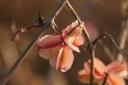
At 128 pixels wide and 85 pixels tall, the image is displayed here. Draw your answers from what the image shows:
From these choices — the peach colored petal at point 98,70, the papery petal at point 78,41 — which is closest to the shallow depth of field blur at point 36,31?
the peach colored petal at point 98,70

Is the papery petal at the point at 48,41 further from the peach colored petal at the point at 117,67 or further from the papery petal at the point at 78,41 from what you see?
the peach colored petal at the point at 117,67

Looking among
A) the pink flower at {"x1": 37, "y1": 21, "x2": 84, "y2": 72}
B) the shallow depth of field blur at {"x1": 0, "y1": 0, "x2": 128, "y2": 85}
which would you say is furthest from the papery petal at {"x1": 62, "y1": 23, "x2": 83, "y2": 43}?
the shallow depth of field blur at {"x1": 0, "y1": 0, "x2": 128, "y2": 85}

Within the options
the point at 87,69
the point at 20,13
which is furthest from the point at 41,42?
the point at 20,13

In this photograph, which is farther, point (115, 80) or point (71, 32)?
point (115, 80)

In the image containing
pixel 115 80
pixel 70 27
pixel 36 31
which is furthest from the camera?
pixel 36 31

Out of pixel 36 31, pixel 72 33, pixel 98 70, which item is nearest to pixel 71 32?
pixel 72 33

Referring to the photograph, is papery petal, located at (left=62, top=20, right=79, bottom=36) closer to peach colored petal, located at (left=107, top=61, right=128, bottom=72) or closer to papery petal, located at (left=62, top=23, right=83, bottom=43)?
papery petal, located at (left=62, top=23, right=83, bottom=43)

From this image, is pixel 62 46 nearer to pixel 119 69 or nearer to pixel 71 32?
pixel 71 32

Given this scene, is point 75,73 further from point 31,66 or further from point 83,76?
point 83,76
